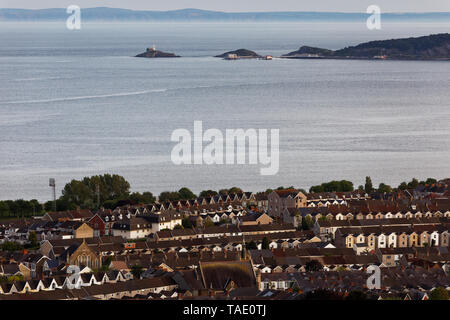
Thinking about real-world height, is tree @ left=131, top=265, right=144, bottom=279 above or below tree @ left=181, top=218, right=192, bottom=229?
above

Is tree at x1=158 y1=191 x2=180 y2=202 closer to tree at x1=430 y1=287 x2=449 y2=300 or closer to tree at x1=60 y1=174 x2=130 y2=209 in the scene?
tree at x1=60 y1=174 x2=130 y2=209

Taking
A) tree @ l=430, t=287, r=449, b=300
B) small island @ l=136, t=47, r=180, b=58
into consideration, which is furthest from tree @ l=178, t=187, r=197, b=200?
small island @ l=136, t=47, r=180, b=58

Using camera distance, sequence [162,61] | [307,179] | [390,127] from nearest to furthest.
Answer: [307,179]
[390,127]
[162,61]

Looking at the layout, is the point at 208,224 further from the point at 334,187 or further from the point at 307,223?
the point at 334,187

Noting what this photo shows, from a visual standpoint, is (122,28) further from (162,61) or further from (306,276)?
(306,276)

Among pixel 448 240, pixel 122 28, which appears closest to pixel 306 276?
pixel 448 240

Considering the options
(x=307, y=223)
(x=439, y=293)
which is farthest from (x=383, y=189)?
(x=439, y=293)
